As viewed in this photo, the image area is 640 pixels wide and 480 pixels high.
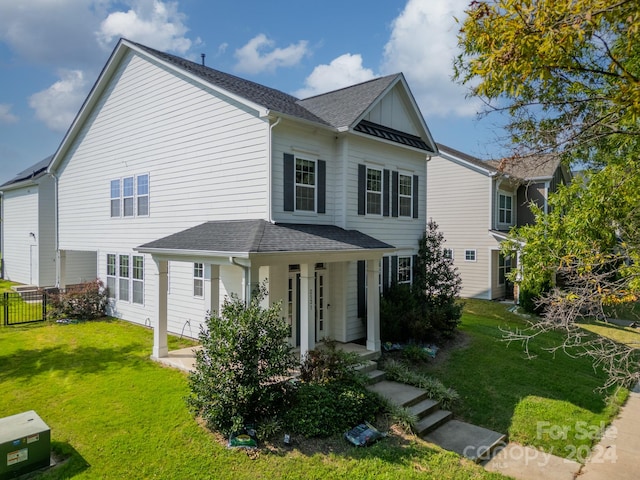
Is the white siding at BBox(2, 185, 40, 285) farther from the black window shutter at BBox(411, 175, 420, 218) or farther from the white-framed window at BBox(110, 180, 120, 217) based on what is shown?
the black window shutter at BBox(411, 175, 420, 218)

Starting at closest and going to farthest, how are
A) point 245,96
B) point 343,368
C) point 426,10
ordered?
point 426,10 → point 343,368 → point 245,96

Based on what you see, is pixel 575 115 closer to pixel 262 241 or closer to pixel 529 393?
pixel 262 241

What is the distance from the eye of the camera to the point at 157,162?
42.8 ft

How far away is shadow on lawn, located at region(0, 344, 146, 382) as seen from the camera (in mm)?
9469

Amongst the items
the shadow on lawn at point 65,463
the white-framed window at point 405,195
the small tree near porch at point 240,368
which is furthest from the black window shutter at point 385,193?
the shadow on lawn at point 65,463

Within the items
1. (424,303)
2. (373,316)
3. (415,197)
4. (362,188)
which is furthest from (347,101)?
(424,303)

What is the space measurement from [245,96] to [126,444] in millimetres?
8367

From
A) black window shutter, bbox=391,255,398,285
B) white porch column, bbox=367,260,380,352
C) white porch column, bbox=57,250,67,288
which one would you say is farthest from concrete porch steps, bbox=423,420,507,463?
white porch column, bbox=57,250,67,288

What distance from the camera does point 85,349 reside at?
11164 millimetres

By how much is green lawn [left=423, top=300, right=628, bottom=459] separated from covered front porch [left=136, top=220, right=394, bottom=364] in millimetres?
2637

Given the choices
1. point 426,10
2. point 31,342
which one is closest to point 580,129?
point 426,10

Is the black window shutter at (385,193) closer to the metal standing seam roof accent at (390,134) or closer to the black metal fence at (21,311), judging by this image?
the metal standing seam roof accent at (390,134)

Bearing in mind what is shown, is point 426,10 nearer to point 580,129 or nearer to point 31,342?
point 580,129

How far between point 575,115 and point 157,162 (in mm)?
11906
